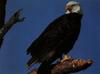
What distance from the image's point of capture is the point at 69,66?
17.3 feet

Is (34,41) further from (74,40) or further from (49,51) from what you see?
(74,40)

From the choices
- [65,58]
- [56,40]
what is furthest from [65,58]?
[56,40]

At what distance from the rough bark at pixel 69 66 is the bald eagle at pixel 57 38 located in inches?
4.0

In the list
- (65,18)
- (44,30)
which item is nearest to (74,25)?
(65,18)

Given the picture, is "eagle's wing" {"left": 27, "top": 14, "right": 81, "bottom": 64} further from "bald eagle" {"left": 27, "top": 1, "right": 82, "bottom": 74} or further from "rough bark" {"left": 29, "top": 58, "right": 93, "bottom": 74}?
"rough bark" {"left": 29, "top": 58, "right": 93, "bottom": 74}

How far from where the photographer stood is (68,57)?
577 cm

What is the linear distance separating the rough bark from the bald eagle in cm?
10

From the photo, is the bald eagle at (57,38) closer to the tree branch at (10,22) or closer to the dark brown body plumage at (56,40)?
the dark brown body plumage at (56,40)

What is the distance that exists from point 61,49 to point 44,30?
0.35 metres

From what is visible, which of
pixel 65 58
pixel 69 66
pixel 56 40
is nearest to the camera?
pixel 69 66

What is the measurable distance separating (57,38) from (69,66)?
69 centimetres

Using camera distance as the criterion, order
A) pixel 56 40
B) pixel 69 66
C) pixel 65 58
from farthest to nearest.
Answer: pixel 56 40, pixel 65 58, pixel 69 66

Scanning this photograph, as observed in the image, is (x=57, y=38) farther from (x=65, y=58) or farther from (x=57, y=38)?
(x=65, y=58)

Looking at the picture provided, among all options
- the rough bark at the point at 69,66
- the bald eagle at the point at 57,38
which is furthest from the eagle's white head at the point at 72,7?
the rough bark at the point at 69,66
